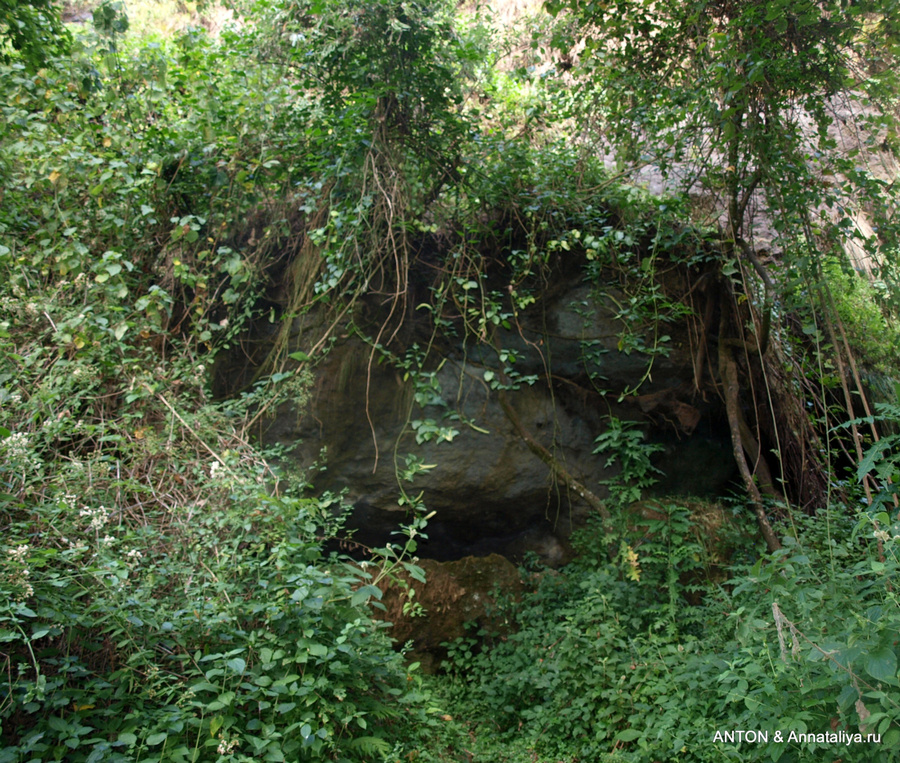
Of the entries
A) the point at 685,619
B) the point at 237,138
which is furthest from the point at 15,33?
the point at 685,619

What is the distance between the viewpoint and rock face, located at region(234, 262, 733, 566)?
4516 millimetres

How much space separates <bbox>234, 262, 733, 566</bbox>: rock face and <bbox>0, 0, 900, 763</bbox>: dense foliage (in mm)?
122

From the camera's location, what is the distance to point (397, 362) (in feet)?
14.4

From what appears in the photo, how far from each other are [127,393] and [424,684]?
8.20 ft

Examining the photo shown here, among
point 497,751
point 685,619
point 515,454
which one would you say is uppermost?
point 515,454

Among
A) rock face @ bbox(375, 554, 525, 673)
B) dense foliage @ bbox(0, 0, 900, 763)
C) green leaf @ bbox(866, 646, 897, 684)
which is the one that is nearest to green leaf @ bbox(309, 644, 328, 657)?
dense foliage @ bbox(0, 0, 900, 763)

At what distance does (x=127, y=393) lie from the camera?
3.69m

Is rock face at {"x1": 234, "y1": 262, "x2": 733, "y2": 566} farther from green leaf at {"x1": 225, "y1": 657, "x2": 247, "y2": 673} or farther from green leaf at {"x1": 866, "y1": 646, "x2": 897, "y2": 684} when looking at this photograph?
green leaf at {"x1": 866, "y1": 646, "x2": 897, "y2": 684}

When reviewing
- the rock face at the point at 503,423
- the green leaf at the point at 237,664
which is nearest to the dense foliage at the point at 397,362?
the green leaf at the point at 237,664

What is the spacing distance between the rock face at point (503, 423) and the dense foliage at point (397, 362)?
12cm

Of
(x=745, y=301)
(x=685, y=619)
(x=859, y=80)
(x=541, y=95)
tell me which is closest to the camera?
(x=685, y=619)

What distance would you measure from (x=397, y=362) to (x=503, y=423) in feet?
3.25

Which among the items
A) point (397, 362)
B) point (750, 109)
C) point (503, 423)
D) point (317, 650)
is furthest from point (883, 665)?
point (750, 109)

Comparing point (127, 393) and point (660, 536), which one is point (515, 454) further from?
point (127, 393)
